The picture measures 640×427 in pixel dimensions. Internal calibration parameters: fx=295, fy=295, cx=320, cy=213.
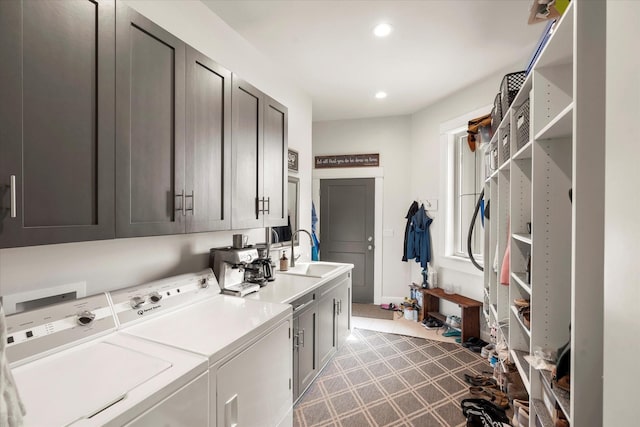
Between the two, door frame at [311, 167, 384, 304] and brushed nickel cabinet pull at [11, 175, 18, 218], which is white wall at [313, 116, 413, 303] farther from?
brushed nickel cabinet pull at [11, 175, 18, 218]

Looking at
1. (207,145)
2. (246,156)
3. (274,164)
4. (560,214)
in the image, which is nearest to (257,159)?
(246,156)

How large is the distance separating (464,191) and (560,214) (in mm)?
2507

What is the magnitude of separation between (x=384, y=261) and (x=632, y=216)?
13.5ft

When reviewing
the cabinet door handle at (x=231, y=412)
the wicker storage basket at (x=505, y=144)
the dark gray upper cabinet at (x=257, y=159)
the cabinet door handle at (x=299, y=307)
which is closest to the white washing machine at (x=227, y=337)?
the cabinet door handle at (x=231, y=412)

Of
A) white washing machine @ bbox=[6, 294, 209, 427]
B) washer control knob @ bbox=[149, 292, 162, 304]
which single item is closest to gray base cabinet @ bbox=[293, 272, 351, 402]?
washer control knob @ bbox=[149, 292, 162, 304]

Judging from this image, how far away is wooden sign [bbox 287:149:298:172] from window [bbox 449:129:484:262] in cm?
203

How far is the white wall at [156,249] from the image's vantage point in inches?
47.2

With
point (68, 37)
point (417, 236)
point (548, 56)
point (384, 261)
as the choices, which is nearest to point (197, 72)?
point (68, 37)

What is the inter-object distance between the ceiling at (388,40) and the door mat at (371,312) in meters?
2.99

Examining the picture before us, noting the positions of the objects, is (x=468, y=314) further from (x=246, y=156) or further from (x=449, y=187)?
(x=246, y=156)

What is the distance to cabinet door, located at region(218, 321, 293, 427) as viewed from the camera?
4.04 ft

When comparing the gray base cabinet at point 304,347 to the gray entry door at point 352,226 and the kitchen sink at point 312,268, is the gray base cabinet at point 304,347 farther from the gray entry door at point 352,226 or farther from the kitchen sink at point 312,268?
the gray entry door at point 352,226

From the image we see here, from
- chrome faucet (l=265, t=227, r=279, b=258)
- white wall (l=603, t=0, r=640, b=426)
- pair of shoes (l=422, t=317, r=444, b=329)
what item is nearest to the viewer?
white wall (l=603, t=0, r=640, b=426)

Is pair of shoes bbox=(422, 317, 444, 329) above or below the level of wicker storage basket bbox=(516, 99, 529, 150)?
below
